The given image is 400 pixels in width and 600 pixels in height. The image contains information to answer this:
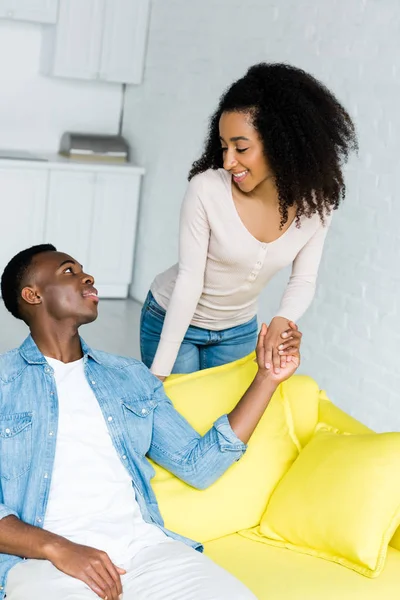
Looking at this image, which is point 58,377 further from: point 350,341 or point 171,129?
point 171,129

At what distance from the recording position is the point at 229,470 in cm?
254

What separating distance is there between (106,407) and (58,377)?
13 cm

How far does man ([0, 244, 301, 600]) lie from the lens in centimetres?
202

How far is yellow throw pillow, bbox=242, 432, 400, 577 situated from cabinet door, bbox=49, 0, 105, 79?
166 inches

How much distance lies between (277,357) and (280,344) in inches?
1.3

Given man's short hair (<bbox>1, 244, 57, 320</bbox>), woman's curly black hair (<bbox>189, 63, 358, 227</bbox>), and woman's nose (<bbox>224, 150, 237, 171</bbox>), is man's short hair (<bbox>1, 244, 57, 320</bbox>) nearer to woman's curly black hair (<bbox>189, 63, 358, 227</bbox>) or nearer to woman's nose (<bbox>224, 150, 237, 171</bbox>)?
woman's nose (<bbox>224, 150, 237, 171</bbox>)

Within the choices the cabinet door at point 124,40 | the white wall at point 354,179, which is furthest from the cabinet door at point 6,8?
the white wall at point 354,179

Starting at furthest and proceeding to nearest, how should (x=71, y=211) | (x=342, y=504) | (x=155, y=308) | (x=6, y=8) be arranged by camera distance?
(x=71, y=211), (x=6, y=8), (x=155, y=308), (x=342, y=504)

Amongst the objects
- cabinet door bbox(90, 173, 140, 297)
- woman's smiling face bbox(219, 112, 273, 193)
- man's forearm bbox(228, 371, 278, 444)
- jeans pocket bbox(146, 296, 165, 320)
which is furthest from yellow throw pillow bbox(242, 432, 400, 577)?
cabinet door bbox(90, 173, 140, 297)

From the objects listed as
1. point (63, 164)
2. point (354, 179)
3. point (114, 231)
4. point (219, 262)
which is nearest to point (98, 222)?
point (114, 231)

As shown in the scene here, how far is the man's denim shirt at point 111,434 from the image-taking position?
7.09 feet

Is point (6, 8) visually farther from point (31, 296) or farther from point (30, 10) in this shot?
point (31, 296)

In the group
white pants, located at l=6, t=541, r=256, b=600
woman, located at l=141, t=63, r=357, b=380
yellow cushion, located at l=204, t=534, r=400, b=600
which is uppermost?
woman, located at l=141, t=63, r=357, b=380

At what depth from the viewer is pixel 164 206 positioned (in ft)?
20.0
